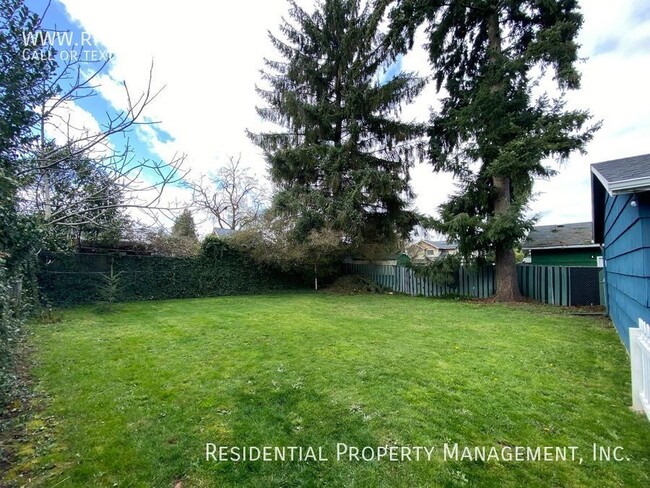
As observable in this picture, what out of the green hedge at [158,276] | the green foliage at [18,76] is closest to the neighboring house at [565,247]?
the green hedge at [158,276]

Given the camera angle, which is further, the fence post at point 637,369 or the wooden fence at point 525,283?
the wooden fence at point 525,283

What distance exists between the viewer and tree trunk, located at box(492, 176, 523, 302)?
9.32m

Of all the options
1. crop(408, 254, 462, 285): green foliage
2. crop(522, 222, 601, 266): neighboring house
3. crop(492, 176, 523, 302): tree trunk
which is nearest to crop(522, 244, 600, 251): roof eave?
crop(522, 222, 601, 266): neighboring house

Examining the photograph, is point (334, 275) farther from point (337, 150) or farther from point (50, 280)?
point (50, 280)

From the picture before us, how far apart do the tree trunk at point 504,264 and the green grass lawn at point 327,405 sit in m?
3.95

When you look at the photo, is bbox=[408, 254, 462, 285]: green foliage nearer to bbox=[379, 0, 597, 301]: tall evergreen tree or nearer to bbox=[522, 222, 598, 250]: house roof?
bbox=[379, 0, 597, 301]: tall evergreen tree

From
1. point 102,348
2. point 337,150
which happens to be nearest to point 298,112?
point 337,150

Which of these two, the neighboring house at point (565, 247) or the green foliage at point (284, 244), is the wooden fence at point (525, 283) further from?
the green foliage at point (284, 244)

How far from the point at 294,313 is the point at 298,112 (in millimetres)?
8803

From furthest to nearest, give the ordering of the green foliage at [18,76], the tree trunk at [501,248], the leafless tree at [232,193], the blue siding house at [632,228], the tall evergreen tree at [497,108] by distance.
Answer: the leafless tree at [232,193] < the tree trunk at [501,248] < the tall evergreen tree at [497,108] < the blue siding house at [632,228] < the green foliage at [18,76]

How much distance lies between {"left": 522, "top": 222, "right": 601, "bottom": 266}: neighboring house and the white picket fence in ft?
29.5

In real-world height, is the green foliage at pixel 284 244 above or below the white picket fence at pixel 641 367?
above

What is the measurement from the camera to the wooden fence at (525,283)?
332 inches

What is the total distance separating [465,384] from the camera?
3.23 meters
